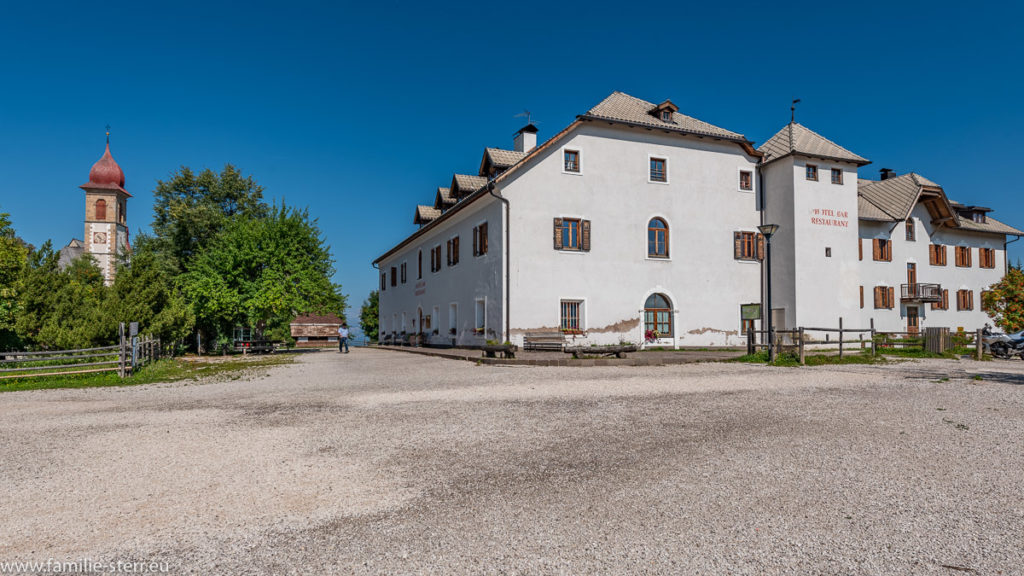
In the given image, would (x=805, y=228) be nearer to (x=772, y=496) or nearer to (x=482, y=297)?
(x=482, y=297)

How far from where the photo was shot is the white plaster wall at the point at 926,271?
104ft

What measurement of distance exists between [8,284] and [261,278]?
31.7 ft

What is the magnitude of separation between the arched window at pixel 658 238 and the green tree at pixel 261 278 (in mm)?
15053

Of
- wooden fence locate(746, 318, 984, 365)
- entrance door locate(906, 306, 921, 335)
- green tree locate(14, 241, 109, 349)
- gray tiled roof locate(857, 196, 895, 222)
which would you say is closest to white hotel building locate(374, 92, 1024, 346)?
wooden fence locate(746, 318, 984, 365)

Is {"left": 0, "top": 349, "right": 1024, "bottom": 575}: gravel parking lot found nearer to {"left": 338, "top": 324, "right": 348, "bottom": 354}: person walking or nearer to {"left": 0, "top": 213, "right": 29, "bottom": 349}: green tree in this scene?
{"left": 0, "top": 213, "right": 29, "bottom": 349}: green tree

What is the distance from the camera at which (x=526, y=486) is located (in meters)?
4.65

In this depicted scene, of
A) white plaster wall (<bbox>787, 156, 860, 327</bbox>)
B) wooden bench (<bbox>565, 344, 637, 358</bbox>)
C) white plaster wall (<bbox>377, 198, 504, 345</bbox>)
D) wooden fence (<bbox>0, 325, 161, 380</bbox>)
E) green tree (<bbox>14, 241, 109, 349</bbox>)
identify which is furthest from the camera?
white plaster wall (<bbox>787, 156, 860, 327</bbox>)

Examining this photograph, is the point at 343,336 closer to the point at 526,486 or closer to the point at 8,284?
the point at 8,284

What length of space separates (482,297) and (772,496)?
20530mm

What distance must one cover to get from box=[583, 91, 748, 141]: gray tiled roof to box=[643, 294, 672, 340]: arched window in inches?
284

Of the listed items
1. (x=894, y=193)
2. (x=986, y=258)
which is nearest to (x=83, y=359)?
(x=894, y=193)

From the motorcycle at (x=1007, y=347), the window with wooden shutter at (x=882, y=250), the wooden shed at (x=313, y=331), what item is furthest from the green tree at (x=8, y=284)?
the wooden shed at (x=313, y=331)

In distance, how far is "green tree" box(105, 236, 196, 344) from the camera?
19172 millimetres

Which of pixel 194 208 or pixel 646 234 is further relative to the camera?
pixel 194 208
